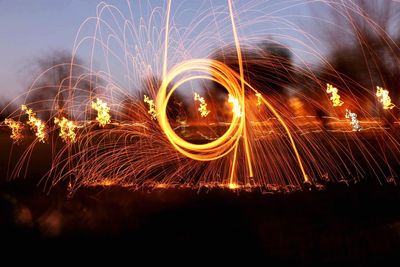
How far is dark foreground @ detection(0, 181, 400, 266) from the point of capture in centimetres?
683

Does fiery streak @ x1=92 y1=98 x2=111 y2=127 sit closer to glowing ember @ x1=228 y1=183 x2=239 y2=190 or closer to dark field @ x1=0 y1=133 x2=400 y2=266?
glowing ember @ x1=228 y1=183 x2=239 y2=190

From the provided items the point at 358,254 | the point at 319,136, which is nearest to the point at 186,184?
the point at 358,254

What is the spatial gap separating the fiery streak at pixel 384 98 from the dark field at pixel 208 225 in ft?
32.9

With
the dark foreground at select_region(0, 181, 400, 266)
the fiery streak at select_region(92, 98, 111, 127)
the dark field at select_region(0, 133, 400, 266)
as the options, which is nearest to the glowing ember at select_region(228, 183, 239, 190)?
the dark field at select_region(0, 133, 400, 266)

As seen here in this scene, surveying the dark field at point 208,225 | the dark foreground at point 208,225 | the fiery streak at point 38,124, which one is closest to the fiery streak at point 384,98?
the dark field at point 208,225

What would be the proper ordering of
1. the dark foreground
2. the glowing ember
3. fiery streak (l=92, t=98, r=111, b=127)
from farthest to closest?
fiery streak (l=92, t=98, r=111, b=127)
the glowing ember
the dark foreground

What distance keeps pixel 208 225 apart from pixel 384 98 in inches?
542

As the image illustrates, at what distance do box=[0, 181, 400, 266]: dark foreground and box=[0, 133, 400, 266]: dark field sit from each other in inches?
0.5

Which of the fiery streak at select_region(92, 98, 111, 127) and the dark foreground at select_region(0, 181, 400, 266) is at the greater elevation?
the fiery streak at select_region(92, 98, 111, 127)

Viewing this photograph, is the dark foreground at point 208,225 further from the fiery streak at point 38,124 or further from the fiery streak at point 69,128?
the fiery streak at point 38,124

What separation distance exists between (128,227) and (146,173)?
5.93 metres

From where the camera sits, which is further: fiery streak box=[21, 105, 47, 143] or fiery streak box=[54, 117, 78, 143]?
fiery streak box=[21, 105, 47, 143]

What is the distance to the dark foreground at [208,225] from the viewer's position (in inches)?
269

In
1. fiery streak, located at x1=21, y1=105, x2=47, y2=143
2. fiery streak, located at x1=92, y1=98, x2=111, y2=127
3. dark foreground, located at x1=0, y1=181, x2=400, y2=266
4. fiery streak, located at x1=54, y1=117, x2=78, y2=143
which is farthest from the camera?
Answer: fiery streak, located at x1=21, y1=105, x2=47, y2=143
